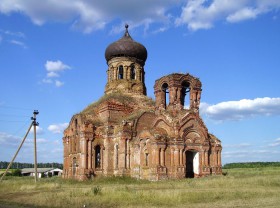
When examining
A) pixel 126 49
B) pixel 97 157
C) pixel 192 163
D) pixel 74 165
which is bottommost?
pixel 74 165

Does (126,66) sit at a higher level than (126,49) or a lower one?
lower

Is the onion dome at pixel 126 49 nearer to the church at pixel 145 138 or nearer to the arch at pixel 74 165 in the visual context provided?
the church at pixel 145 138

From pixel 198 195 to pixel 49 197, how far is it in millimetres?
6864

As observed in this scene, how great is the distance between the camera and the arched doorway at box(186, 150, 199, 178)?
2908cm

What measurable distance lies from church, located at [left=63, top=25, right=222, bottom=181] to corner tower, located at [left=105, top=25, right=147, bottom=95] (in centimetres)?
95

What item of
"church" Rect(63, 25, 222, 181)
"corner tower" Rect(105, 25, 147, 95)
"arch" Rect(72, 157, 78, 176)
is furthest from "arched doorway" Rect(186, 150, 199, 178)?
"arch" Rect(72, 157, 78, 176)

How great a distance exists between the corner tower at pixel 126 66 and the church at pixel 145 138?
37.3 inches

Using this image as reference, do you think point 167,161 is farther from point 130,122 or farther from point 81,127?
point 81,127

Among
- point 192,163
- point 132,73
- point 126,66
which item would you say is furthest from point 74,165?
point 126,66

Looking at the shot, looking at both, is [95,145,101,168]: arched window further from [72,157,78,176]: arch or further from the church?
[72,157,78,176]: arch

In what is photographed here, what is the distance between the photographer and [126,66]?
3628cm

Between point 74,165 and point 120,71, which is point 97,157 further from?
point 120,71

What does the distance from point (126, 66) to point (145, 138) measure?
10238mm

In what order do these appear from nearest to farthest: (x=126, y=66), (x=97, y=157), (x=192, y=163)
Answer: (x=192, y=163) → (x=97, y=157) → (x=126, y=66)
